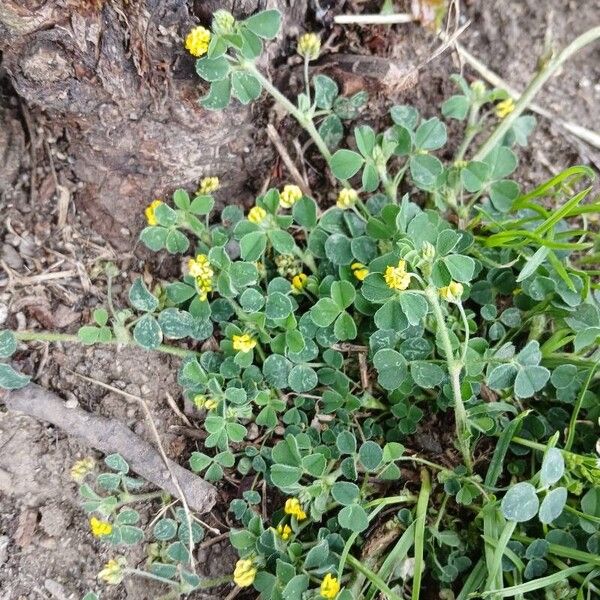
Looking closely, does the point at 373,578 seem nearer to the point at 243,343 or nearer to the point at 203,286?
the point at 243,343

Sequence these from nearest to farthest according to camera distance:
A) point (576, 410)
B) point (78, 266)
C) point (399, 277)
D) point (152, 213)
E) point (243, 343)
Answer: point (399, 277)
point (576, 410)
point (243, 343)
point (152, 213)
point (78, 266)

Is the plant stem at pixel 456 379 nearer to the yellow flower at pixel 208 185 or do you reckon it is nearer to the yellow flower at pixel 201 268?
the yellow flower at pixel 201 268

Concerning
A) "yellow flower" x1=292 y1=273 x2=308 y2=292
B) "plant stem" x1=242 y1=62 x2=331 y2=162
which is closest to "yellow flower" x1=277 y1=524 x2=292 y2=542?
"yellow flower" x1=292 y1=273 x2=308 y2=292

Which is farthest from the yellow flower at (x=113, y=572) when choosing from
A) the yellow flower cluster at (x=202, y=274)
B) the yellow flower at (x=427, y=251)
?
the yellow flower at (x=427, y=251)

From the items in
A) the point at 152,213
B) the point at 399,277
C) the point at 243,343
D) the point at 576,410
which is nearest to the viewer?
the point at 399,277

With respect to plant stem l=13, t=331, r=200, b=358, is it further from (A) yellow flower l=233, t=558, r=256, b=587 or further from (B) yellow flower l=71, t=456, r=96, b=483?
(A) yellow flower l=233, t=558, r=256, b=587

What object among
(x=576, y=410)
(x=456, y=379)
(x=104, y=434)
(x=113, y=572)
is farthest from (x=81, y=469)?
(x=576, y=410)

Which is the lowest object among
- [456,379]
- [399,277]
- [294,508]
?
[294,508]

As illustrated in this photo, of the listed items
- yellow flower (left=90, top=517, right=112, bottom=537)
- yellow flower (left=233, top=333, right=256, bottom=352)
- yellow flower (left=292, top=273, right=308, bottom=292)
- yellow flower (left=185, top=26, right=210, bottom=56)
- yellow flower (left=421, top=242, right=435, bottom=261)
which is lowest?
yellow flower (left=90, top=517, right=112, bottom=537)
